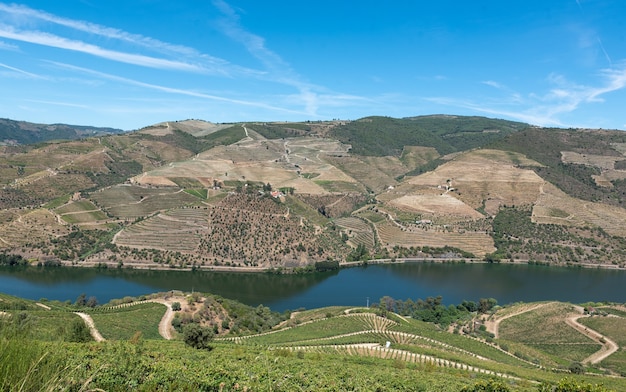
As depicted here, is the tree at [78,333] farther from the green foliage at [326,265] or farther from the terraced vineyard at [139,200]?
the terraced vineyard at [139,200]

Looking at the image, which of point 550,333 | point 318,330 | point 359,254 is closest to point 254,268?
point 359,254

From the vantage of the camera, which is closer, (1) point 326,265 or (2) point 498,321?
(2) point 498,321

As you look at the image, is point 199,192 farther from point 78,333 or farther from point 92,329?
point 78,333

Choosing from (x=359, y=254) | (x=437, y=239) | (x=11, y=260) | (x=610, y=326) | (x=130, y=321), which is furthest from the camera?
(x=437, y=239)

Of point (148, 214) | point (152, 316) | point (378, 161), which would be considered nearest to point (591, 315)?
point (152, 316)

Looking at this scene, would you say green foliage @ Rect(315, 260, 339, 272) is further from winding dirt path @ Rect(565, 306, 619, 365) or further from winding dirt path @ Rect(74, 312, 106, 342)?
winding dirt path @ Rect(74, 312, 106, 342)
